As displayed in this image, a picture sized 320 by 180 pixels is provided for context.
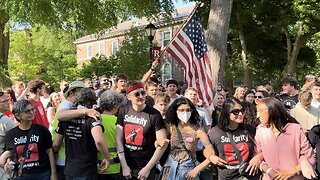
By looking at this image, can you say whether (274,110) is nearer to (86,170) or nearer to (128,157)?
(128,157)

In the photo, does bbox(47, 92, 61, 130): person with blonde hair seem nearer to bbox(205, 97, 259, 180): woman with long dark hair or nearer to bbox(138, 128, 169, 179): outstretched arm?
bbox(138, 128, 169, 179): outstretched arm

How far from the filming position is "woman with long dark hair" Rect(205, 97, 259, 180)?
194 inches

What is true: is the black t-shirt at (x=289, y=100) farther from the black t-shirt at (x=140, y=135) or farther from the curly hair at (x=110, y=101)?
the curly hair at (x=110, y=101)

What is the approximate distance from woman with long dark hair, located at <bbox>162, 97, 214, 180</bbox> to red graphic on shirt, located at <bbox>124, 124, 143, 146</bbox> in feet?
1.29

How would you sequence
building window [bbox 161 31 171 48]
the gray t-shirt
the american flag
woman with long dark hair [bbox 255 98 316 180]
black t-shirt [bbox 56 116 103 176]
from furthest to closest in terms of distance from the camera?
building window [bbox 161 31 171 48] < the american flag < the gray t-shirt < black t-shirt [bbox 56 116 103 176] < woman with long dark hair [bbox 255 98 316 180]

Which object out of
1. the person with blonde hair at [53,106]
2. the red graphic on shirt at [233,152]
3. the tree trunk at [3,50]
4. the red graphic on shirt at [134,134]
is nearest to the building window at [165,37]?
the tree trunk at [3,50]

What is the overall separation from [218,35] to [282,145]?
707cm

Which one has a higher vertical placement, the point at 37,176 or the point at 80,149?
the point at 80,149

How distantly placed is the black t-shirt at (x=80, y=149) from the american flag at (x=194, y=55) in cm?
325

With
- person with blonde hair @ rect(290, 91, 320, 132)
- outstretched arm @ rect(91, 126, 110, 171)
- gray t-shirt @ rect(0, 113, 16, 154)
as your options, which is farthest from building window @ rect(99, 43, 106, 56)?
outstretched arm @ rect(91, 126, 110, 171)

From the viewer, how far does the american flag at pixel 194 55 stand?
7.93 meters

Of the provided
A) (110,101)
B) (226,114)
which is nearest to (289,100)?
(226,114)

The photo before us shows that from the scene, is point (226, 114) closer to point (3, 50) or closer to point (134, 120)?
point (134, 120)

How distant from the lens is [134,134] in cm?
505
